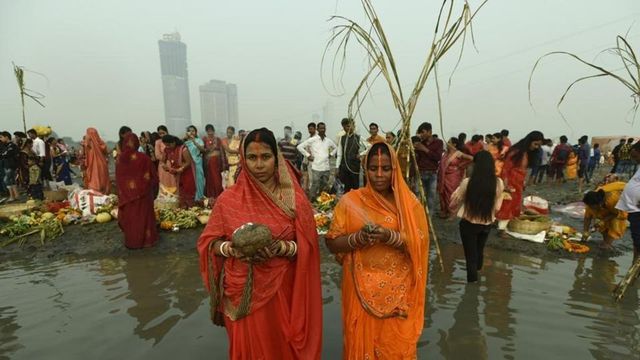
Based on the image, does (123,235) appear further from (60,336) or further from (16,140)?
(16,140)

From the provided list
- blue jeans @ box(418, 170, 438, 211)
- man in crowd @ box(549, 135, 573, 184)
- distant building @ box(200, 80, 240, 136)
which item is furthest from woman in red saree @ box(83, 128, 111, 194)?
distant building @ box(200, 80, 240, 136)

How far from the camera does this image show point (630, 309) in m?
3.62

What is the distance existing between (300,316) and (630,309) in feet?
12.9

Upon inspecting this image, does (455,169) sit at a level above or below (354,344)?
above

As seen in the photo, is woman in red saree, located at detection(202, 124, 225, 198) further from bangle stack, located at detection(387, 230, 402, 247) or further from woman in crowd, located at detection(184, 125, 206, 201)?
bangle stack, located at detection(387, 230, 402, 247)

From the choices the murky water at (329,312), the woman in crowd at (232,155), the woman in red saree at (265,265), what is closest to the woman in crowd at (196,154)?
the woman in crowd at (232,155)

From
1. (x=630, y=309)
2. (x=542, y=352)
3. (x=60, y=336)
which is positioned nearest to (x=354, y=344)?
(x=542, y=352)

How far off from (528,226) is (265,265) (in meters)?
5.65

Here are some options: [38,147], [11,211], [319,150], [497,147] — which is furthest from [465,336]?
[38,147]

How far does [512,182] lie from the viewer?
6.00 m

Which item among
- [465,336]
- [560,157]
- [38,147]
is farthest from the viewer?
[560,157]

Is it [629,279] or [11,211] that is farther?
[11,211]

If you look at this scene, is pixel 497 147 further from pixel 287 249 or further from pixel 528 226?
pixel 287 249

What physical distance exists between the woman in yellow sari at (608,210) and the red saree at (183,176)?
768 centimetres
